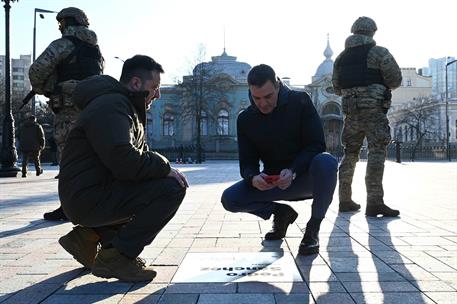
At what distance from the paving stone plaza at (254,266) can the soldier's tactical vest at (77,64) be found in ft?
5.85

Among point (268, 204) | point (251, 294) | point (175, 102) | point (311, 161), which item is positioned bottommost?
point (251, 294)

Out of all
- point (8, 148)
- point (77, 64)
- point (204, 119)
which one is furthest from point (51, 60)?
point (204, 119)

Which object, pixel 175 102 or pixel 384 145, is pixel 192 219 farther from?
pixel 175 102

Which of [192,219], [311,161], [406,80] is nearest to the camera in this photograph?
[311,161]

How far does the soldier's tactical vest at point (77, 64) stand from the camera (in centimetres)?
601

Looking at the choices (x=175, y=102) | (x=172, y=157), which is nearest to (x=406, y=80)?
(x=175, y=102)

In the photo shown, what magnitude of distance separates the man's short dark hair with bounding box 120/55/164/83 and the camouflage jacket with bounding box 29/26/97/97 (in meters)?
3.02

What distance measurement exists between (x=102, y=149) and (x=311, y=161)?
6.19 ft

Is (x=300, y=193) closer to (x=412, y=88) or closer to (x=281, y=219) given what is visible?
(x=281, y=219)

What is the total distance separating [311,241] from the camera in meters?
3.96

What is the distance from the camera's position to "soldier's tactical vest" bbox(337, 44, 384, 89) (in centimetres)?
644

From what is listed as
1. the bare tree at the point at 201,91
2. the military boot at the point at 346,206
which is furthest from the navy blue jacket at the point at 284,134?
the bare tree at the point at 201,91

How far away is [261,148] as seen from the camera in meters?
4.45

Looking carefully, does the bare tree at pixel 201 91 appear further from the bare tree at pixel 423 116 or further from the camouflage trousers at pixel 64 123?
the camouflage trousers at pixel 64 123
